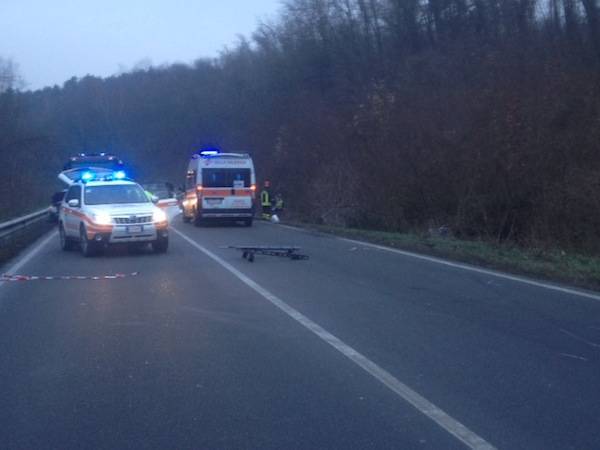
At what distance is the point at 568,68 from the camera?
29344 mm

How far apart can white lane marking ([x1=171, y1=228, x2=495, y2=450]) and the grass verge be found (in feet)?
16.3

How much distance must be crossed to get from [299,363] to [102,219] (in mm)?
12091

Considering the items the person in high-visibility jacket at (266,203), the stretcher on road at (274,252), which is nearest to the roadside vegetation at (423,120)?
the person in high-visibility jacket at (266,203)

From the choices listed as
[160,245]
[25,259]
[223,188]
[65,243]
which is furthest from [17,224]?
[223,188]

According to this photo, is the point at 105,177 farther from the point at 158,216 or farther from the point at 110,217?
the point at 110,217

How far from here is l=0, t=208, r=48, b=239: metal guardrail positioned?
22875mm

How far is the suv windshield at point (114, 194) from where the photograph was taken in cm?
2116

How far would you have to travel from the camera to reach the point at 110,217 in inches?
787

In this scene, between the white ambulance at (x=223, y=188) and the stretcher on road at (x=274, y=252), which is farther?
the white ambulance at (x=223, y=188)

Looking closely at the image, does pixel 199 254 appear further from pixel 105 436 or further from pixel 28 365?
pixel 105 436

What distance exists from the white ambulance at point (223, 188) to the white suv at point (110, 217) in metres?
10.0

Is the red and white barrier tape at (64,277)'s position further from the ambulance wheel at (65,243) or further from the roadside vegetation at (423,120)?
the roadside vegetation at (423,120)

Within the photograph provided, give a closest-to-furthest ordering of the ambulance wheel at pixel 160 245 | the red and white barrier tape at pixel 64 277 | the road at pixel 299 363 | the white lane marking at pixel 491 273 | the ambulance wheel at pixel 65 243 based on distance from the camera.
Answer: the road at pixel 299 363
the white lane marking at pixel 491 273
the red and white barrier tape at pixel 64 277
the ambulance wheel at pixel 160 245
the ambulance wheel at pixel 65 243

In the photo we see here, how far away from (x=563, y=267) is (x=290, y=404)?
31.3 ft
